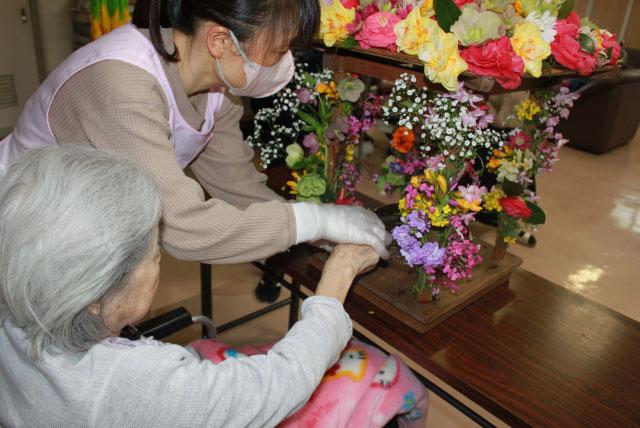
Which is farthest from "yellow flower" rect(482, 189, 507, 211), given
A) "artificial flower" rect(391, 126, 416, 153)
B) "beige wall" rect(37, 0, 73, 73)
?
"beige wall" rect(37, 0, 73, 73)

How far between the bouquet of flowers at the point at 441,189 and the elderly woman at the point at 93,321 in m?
0.41

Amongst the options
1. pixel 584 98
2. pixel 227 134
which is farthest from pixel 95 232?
pixel 584 98

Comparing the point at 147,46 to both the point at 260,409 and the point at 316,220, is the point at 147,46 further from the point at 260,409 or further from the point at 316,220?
the point at 260,409

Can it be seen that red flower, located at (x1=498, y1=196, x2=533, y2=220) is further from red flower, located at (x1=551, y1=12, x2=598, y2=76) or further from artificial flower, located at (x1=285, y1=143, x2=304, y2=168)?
artificial flower, located at (x1=285, y1=143, x2=304, y2=168)

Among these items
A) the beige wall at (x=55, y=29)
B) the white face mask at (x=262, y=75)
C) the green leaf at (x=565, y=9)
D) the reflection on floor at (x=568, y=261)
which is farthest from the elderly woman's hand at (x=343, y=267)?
the beige wall at (x=55, y=29)

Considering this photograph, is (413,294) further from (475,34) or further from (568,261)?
(568,261)

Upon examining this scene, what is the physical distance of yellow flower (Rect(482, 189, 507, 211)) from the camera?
1244 millimetres

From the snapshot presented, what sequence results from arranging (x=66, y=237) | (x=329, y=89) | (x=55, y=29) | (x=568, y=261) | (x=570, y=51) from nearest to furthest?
(x=66, y=237)
(x=570, y=51)
(x=329, y=89)
(x=568, y=261)
(x=55, y=29)

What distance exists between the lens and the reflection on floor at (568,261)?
2.38 m

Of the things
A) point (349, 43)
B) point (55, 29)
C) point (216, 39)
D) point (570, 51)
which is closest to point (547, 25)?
point (570, 51)

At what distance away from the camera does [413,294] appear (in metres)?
1.16

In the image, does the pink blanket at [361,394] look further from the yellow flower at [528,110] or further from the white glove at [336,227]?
the yellow flower at [528,110]

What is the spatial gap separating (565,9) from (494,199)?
45 centimetres

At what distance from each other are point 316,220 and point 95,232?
0.56m
